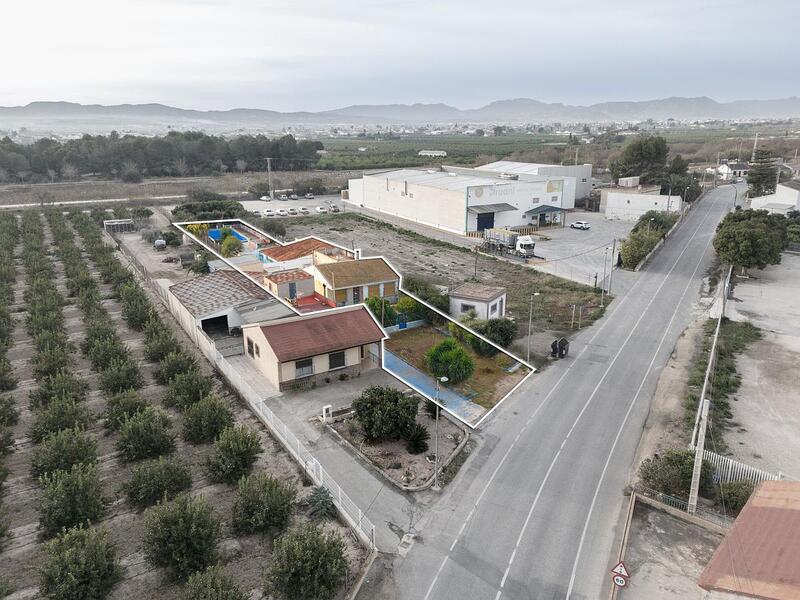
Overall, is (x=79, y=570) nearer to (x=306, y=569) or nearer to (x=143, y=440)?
(x=306, y=569)

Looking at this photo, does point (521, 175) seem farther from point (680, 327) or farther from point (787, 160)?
point (787, 160)

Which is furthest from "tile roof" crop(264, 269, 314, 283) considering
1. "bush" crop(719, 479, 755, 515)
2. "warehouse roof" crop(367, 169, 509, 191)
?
"warehouse roof" crop(367, 169, 509, 191)

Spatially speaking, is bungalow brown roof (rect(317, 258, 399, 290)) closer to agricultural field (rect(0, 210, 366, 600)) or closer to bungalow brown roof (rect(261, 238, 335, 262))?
bungalow brown roof (rect(261, 238, 335, 262))

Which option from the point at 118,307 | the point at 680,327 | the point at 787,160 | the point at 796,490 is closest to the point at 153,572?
the point at 796,490

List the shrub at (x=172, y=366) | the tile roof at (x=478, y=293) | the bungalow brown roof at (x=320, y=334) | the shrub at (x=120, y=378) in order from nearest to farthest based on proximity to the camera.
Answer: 1. the shrub at (x=120, y=378)
2. the bungalow brown roof at (x=320, y=334)
3. the shrub at (x=172, y=366)
4. the tile roof at (x=478, y=293)

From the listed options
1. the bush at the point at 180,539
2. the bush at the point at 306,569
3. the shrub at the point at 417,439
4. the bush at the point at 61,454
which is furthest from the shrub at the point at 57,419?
the shrub at the point at 417,439

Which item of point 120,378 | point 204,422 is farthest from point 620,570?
point 120,378

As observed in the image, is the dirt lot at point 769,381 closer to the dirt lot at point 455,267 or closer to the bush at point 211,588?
the dirt lot at point 455,267
